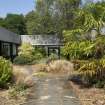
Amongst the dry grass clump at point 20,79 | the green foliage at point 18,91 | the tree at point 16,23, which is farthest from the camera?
the tree at point 16,23

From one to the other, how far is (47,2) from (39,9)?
1.36 meters

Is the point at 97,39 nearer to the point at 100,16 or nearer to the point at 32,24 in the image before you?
the point at 100,16

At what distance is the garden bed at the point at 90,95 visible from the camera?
11767mm

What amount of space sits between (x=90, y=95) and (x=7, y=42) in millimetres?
26301

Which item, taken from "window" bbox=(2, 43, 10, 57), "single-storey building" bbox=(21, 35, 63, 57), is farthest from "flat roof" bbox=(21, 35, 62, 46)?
"window" bbox=(2, 43, 10, 57)

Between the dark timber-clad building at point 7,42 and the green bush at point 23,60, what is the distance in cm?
123

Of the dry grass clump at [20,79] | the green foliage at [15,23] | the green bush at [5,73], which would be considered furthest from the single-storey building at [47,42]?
the green bush at [5,73]

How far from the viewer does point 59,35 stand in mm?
46656

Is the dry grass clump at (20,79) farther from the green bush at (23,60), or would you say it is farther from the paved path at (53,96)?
the green bush at (23,60)

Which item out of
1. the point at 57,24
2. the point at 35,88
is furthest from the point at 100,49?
the point at 57,24

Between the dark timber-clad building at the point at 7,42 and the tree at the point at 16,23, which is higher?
the tree at the point at 16,23

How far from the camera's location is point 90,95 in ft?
43.2

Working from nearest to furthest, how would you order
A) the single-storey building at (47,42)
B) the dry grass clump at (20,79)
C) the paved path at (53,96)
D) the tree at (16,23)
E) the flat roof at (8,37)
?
the paved path at (53,96) < the dry grass clump at (20,79) < the flat roof at (8,37) < the single-storey building at (47,42) < the tree at (16,23)

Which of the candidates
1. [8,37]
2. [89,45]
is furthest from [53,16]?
[89,45]
